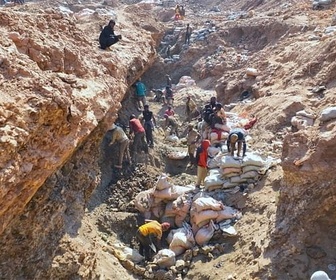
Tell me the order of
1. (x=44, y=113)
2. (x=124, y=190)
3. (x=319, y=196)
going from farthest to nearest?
(x=124, y=190) → (x=319, y=196) → (x=44, y=113)

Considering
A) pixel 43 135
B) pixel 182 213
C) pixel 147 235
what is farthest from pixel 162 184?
pixel 43 135

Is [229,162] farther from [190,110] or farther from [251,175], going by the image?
[190,110]

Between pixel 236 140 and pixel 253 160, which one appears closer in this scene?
pixel 253 160

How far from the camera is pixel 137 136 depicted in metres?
9.76

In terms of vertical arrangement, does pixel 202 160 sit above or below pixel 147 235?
above

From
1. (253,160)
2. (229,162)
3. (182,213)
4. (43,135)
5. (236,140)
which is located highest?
(43,135)

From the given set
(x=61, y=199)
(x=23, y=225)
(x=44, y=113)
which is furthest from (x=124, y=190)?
(x=44, y=113)

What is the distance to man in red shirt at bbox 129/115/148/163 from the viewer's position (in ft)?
31.7

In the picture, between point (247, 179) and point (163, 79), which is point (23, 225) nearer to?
point (247, 179)

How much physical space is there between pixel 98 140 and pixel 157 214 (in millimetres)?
1990

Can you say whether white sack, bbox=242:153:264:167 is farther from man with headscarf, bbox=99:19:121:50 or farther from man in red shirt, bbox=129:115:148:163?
man with headscarf, bbox=99:19:121:50

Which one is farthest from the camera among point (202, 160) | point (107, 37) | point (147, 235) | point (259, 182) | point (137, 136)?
point (137, 136)

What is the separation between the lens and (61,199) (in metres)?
5.24

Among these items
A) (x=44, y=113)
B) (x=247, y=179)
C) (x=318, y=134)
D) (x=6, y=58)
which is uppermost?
(x=6, y=58)
